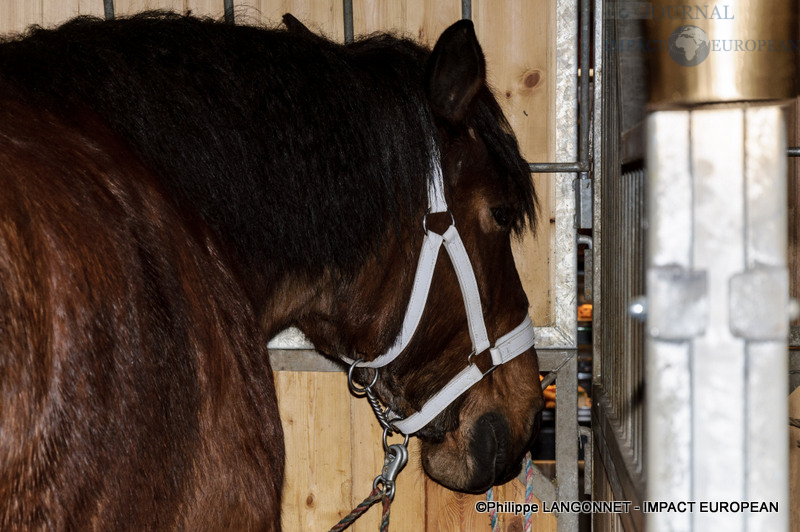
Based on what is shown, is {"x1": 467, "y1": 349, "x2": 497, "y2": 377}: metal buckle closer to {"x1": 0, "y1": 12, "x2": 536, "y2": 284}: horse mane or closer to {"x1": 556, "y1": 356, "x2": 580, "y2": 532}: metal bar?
{"x1": 0, "y1": 12, "x2": 536, "y2": 284}: horse mane

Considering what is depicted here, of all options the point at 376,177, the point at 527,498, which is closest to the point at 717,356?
the point at 376,177

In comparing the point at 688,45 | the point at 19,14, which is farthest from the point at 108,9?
the point at 688,45

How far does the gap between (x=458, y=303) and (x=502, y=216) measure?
0.70ft

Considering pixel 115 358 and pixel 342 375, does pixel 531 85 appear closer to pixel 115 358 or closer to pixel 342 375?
pixel 342 375

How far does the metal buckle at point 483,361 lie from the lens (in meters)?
1.50

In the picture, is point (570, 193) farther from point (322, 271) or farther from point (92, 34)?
point (92, 34)

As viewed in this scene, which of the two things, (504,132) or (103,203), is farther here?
(504,132)

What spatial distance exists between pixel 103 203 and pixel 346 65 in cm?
58

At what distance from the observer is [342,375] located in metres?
1.98

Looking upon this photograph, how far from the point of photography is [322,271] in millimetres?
1272

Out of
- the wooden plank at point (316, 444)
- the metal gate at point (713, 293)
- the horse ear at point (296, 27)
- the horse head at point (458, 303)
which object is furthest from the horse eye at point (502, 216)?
the metal gate at point (713, 293)

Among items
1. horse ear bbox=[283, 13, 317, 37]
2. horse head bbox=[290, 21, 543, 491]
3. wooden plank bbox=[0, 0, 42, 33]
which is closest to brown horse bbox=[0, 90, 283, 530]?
horse head bbox=[290, 21, 543, 491]

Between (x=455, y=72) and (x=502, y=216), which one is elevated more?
(x=455, y=72)

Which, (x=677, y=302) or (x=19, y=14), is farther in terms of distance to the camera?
(x=19, y=14)
